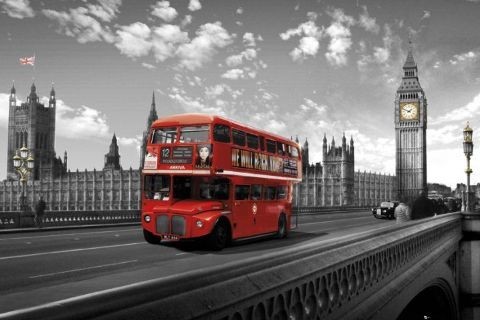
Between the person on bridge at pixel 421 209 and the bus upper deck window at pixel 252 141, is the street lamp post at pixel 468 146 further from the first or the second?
the bus upper deck window at pixel 252 141

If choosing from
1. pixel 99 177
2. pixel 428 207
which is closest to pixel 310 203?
pixel 99 177

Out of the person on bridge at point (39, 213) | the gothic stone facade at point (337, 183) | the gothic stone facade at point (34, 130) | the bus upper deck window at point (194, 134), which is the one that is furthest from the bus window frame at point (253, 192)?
the gothic stone facade at point (34, 130)

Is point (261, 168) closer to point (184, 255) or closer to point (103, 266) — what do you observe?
point (184, 255)

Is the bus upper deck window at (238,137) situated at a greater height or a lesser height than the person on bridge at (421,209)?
greater

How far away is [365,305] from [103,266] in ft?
24.2

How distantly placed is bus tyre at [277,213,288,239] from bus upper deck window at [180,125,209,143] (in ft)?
20.8

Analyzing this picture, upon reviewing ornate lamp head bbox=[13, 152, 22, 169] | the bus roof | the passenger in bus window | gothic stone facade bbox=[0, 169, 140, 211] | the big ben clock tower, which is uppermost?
the big ben clock tower

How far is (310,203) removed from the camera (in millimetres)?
108062

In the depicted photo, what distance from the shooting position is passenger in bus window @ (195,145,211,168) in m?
15.3

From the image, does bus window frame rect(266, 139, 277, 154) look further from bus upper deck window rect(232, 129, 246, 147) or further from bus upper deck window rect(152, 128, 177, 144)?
bus upper deck window rect(152, 128, 177, 144)

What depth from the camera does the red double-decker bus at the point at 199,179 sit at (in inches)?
603

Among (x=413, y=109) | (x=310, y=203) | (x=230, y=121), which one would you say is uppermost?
(x=413, y=109)

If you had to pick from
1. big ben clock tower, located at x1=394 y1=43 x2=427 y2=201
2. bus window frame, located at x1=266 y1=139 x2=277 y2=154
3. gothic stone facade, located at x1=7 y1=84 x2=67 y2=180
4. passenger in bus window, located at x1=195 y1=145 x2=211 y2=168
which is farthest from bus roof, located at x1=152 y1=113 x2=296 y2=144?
gothic stone facade, located at x1=7 y1=84 x2=67 y2=180

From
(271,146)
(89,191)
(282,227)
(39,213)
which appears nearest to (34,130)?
(89,191)
